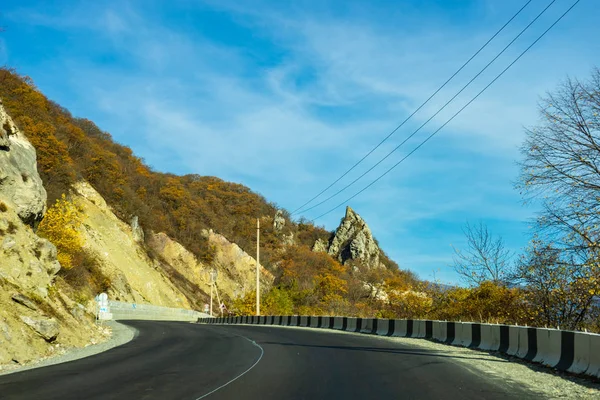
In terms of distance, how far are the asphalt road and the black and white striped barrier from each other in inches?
71.5

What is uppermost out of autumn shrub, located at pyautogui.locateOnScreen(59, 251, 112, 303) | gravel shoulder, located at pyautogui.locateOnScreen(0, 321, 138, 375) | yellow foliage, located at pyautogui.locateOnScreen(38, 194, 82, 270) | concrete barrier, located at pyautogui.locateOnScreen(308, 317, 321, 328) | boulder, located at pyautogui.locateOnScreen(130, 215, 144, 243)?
boulder, located at pyautogui.locateOnScreen(130, 215, 144, 243)

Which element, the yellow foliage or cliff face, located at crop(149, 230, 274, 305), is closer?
the yellow foliage

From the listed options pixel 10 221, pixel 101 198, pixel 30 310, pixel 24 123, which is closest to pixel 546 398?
pixel 30 310

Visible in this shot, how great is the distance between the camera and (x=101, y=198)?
238 feet

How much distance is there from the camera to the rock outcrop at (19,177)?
2495cm

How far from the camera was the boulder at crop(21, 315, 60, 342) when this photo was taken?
17016 mm

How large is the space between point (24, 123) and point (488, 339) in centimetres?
5631

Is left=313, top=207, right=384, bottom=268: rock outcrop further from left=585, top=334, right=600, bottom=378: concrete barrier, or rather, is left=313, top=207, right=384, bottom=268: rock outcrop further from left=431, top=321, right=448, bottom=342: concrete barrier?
left=585, top=334, right=600, bottom=378: concrete barrier

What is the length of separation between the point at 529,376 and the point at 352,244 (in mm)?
131730

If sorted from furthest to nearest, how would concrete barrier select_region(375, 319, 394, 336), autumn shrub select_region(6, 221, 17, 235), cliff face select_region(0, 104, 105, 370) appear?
1. concrete barrier select_region(375, 319, 394, 336)
2. autumn shrub select_region(6, 221, 17, 235)
3. cliff face select_region(0, 104, 105, 370)

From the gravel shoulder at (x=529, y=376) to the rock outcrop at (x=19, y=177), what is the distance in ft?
64.9

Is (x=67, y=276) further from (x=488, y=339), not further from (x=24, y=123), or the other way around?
(x=488, y=339)

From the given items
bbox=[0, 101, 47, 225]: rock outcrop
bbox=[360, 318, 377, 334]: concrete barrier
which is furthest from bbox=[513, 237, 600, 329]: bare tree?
bbox=[0, 101, 47, 225]: rock outcrop

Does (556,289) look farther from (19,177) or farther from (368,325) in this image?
(19,177)
